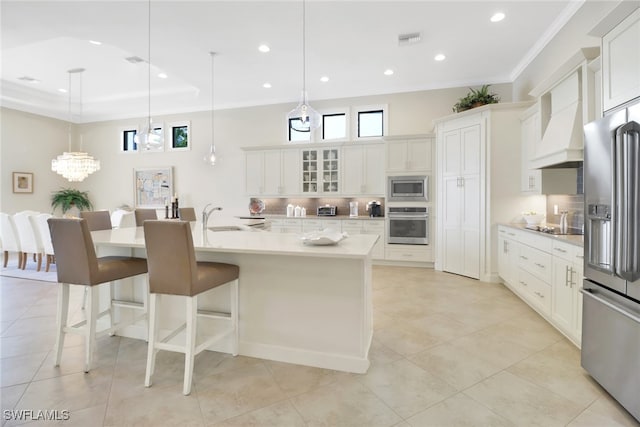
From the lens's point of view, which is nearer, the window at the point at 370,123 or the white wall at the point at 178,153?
the window at the point at 370,123

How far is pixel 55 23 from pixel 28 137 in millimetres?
4849

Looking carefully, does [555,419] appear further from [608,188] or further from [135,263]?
[135,263]

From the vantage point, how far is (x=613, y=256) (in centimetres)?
181

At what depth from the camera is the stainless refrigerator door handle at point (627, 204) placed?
1677 millimetres

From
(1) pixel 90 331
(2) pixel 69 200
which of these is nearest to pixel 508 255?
(1) pixel 90 331

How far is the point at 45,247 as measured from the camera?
16.6ft

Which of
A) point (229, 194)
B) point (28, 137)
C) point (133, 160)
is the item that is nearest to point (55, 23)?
point (229, 194)

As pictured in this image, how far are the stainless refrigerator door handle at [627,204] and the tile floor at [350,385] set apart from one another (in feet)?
2.76

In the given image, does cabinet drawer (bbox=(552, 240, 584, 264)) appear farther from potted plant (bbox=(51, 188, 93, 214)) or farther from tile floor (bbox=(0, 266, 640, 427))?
potted plant (bbox=(51, 188, 93, 214))

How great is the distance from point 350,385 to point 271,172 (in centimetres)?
490

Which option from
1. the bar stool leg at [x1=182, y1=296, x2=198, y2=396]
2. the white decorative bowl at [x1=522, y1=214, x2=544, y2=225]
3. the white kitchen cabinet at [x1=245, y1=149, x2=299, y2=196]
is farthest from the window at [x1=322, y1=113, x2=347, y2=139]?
the bar stool leg at [x1=182, y1=296, x2=198, y2=396]

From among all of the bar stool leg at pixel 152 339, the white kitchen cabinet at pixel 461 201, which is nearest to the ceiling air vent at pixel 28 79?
the bar stool leg at pixel 152 339

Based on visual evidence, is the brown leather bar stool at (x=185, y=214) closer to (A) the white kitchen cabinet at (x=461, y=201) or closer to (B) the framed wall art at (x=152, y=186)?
(B) the framed wall art at (x=152, y=186)

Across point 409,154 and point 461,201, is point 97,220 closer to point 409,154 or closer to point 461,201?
point 409,154
